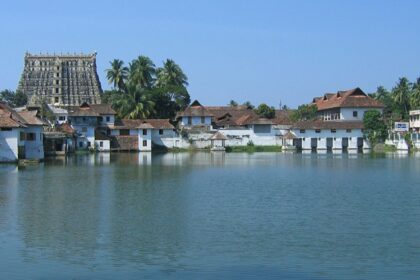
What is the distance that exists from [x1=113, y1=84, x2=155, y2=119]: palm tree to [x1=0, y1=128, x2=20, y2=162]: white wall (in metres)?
34.7

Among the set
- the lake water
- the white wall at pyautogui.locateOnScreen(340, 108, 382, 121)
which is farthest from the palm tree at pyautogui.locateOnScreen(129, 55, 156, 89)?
the lake water

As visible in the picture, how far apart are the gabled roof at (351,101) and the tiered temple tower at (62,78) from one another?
4187cm

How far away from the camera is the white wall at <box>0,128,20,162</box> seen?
53.0m

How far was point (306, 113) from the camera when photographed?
101 m

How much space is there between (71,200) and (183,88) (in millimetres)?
70724

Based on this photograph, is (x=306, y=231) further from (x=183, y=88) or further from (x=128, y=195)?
(x=183, y=88)

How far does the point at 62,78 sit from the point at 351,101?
5446 cm

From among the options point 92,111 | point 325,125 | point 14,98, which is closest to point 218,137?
point 325,125

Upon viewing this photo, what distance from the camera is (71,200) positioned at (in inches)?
1153

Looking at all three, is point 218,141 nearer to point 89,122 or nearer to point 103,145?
point 103,145

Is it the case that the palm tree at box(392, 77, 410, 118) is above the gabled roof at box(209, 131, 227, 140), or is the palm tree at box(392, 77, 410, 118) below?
above

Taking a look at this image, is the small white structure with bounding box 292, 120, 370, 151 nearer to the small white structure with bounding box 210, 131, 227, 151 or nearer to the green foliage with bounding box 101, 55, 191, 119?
the small white structure with bounding box 210, 131, 227, 151

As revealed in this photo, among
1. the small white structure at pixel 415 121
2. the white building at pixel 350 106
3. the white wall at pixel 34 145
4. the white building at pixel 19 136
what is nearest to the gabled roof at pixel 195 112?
the white building at pixel 350 106

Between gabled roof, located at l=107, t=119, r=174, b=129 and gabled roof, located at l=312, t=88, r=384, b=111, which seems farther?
gabled roof, located at l=312, t=88, r=384, b=111
